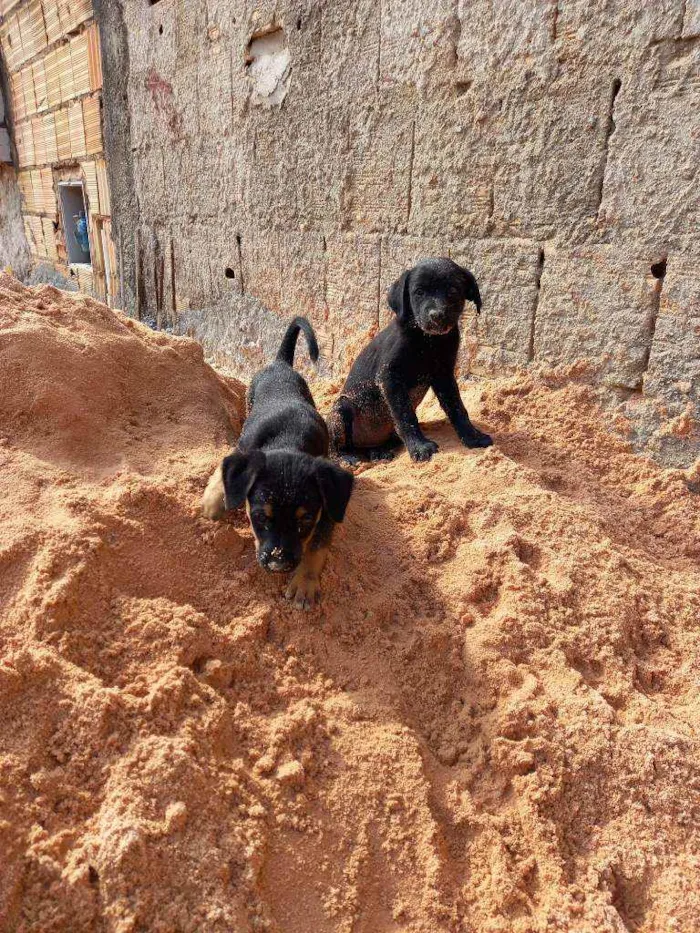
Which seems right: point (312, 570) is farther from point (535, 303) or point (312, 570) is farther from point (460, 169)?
point (460, 169)

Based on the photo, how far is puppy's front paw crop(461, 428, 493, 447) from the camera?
3.97 meters

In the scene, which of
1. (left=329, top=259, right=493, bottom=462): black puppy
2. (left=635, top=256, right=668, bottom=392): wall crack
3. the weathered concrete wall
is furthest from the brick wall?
(left=635, top=256, right=668, bottom=392): wall crack

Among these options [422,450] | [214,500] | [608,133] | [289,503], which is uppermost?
[608,133]

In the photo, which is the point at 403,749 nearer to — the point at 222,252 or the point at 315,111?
the point at 315,111

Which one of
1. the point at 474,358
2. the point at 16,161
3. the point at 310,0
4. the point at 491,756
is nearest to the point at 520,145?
the point at 474,358

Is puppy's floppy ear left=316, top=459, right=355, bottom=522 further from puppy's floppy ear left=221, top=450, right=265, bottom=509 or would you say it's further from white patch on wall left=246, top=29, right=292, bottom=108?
white patch on wall left=246, top=29, right=292, bottom=108

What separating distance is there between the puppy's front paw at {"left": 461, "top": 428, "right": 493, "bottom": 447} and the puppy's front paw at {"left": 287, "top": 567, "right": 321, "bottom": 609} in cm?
167

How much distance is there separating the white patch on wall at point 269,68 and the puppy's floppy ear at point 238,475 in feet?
16.2

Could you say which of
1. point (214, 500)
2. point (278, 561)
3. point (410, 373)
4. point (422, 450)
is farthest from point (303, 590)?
point (410, 373)

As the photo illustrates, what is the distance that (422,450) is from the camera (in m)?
3.97

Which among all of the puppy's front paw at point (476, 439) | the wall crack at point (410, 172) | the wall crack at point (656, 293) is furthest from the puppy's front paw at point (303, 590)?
the wall crack at point (410, 172)

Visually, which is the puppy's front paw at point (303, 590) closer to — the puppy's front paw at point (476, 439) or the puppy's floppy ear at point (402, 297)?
the puppy's front paw at point (476, 439)

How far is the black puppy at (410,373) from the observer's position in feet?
12.5

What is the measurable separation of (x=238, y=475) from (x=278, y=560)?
15.0 inches
